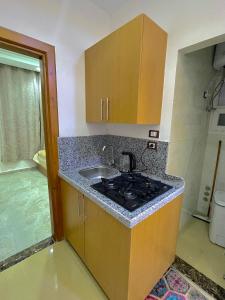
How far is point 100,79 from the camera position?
4.93 feet

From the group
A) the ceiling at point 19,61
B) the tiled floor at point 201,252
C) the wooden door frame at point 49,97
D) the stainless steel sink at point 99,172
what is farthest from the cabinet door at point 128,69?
the ceiling at point 19,61

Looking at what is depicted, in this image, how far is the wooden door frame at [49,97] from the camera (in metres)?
1.26

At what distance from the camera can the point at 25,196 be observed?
108 inches

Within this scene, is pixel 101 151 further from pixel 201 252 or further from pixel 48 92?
pixel 201 252

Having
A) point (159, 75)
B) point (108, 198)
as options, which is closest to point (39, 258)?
point (108, 198)

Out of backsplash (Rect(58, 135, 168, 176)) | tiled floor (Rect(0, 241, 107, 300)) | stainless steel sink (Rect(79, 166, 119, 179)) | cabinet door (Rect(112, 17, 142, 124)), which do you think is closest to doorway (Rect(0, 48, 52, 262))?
tiled floor (Rect(0, 241, 107, 300))

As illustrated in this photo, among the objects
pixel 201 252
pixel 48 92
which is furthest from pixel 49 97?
pixel 201 252

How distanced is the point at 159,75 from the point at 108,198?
1103 mm

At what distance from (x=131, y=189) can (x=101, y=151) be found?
89 centimetres

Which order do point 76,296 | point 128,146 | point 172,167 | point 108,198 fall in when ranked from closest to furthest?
point 108,198 < point 76,296 < point 172,167 < point 128,146

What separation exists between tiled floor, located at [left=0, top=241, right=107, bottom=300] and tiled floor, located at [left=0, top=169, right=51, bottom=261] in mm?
256

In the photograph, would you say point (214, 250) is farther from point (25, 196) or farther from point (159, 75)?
point (25, 196)

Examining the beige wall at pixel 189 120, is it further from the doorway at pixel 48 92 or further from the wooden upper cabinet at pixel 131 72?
the doorway at pixel 48 92

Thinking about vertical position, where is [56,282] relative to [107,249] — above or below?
below
